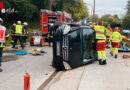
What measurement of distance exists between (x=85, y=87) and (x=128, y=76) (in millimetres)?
1811

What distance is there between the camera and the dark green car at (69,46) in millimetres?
7039

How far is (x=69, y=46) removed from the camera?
7.11 meters

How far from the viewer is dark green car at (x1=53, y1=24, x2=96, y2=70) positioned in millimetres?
7039

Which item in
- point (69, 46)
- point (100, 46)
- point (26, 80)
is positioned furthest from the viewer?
point (100, 46)

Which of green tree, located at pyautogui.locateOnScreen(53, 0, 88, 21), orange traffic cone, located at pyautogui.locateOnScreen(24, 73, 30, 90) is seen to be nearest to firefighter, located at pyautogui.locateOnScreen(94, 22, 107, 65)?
orange traffic cone, located at pyautogui.locateOnScreen(24, 73, 30, 90)

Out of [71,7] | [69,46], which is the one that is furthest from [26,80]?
[71,7]

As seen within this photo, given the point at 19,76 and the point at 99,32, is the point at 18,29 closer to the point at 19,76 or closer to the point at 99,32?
the point at 99,32

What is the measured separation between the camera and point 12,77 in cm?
653

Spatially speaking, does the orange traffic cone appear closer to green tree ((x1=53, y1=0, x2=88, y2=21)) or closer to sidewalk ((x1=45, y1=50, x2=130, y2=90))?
sidewalk ((x1=45, y1=50, x2=130, y2=90))

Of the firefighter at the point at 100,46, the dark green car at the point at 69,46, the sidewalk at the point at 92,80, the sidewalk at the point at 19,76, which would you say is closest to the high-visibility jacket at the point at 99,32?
the firefighter at the point at 100,46

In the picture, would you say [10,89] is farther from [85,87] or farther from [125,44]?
[125,44]

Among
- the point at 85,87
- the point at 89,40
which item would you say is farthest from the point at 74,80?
the point at 89,40

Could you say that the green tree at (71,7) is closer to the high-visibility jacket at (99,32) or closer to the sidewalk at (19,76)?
the high-visibility jacket at (99,32)

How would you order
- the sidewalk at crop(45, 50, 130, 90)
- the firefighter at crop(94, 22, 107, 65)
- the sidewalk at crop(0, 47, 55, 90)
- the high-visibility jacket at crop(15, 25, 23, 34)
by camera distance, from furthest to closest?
the high-visibility jacket at crop(15, 25, 23, 34) < the firefighter at crop(94, 22, 107, 65) < the sidewalk at crop(0, 47, 55, 90) < the sidewalk at crop(45, 50, 130, 90)
